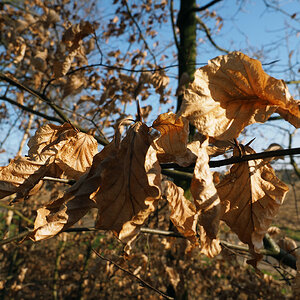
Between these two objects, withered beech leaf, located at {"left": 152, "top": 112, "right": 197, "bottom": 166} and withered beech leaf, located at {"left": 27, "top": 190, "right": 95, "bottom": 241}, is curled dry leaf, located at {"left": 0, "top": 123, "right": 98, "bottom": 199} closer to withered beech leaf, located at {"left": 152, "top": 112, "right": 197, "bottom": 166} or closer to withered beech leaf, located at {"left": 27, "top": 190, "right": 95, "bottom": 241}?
withered beech leaf, located at {"left": 27, "top": 190, "right": 95, "bottom": 241}

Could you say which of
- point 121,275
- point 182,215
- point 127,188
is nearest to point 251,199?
point 182,215

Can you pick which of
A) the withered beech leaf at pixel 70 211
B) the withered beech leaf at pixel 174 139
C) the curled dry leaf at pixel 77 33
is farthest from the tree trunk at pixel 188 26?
the withered beech leaf at pixel 70 211

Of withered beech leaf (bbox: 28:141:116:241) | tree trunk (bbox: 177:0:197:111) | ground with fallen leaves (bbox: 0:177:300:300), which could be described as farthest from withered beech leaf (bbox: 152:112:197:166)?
ground with fallen leaves (bbox: 0:177:300:300)

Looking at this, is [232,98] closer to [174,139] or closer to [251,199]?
[174,139]

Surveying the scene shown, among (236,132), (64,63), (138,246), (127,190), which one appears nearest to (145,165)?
(127,190)

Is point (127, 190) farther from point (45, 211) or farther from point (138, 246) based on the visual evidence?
point (138, 246)

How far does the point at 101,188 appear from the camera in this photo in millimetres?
511

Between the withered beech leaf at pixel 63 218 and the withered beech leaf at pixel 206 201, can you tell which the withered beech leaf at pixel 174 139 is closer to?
the withered beech leaf at pixel 206 201

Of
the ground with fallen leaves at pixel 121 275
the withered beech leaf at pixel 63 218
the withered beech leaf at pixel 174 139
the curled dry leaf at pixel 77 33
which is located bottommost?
the ground with fallen leaves at pixel 121 275

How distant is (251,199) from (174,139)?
306 mm

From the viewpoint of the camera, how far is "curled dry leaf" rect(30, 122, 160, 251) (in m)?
0.48

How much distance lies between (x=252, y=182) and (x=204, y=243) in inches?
8.6

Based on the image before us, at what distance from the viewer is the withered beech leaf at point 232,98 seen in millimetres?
523

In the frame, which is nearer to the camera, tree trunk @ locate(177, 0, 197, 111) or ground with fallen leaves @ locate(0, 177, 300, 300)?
tree trunk @ locate(177, 0, 197, 111)
